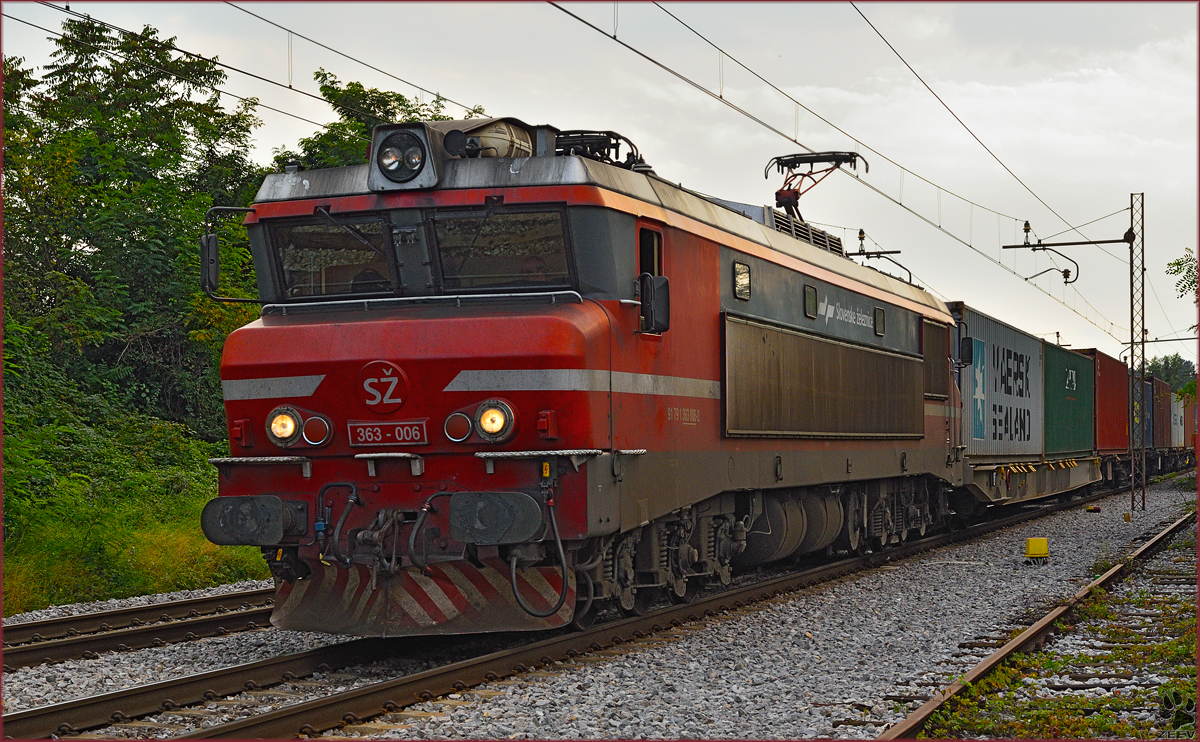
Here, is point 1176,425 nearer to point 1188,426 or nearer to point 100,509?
point 1188,426

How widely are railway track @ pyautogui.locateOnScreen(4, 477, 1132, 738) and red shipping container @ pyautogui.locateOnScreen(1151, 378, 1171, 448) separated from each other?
3960 cm

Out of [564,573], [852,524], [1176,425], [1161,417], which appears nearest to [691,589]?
[852,524]

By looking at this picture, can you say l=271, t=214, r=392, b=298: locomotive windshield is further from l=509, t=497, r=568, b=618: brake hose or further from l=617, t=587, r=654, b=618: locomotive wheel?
l=617, t=587, r=654, b=618: locomotive wheel

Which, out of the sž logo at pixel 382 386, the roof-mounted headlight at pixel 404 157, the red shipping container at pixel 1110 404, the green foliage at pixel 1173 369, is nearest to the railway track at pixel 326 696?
the sž logo at pixel 382 386

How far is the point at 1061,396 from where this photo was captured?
1195 inches

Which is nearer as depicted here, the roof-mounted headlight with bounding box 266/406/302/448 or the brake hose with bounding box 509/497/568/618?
the brake hose with bounding box 509/497/568/618

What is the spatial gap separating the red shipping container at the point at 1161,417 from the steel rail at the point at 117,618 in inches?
1551

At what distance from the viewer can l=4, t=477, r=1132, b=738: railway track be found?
6.84 meters

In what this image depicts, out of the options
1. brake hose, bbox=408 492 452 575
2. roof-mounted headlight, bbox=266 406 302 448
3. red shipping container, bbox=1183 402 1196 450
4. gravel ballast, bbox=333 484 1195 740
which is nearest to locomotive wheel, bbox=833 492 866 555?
gravel ballast, bbox=333 484 1195 740

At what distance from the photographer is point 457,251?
9.40m

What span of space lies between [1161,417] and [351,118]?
112ft

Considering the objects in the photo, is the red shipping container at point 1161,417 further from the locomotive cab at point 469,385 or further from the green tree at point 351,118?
the locomotive cab at point 469,385

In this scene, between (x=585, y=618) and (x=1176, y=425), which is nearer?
(x=585, y=618)

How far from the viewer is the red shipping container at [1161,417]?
45.7 metres
